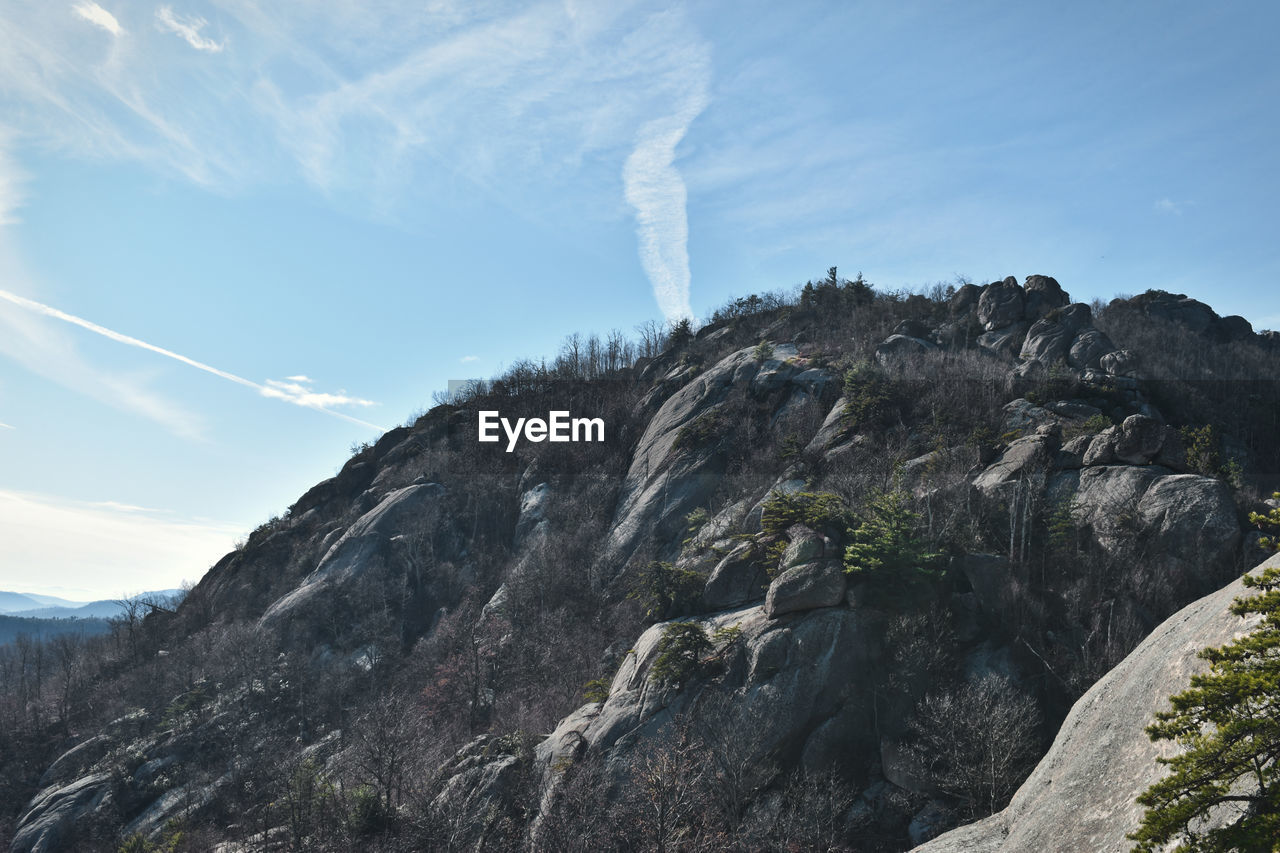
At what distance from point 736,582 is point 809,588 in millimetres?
5071

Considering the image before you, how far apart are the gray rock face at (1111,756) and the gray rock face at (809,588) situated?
15.2 meters

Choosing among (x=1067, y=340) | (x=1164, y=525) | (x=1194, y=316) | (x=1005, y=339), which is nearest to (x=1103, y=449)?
(x=1164, y=525)

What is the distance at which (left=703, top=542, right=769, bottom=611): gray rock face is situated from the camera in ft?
103

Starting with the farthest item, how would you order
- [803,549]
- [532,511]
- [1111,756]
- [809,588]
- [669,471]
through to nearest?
[532,511], [669,471], [803,549], [809,588], [1111,756]

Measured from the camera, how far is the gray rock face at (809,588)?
27344mm

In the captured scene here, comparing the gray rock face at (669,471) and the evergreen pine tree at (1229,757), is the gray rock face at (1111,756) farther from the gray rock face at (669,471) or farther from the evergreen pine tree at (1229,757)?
the gray rock face at (669,471)

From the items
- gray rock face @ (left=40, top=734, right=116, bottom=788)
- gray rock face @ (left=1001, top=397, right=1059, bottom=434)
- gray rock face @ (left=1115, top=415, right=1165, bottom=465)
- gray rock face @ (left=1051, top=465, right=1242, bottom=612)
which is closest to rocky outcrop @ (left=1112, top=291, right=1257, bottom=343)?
gray rock face @ (left=1001, top=397, right=1059, bottom=434)

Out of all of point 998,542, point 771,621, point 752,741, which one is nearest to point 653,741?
point 752,741

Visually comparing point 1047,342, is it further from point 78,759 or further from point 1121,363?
point 78,759

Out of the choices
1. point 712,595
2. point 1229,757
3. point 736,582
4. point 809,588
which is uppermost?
point 736,582

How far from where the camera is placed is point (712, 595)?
32094mm

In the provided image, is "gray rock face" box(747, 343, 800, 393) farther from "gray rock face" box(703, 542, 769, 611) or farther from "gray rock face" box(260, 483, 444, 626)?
"gray rock face" box(260, 483, 444, 626)

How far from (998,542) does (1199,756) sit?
28966mm

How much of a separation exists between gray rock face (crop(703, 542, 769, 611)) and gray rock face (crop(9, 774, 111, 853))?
156 feet
